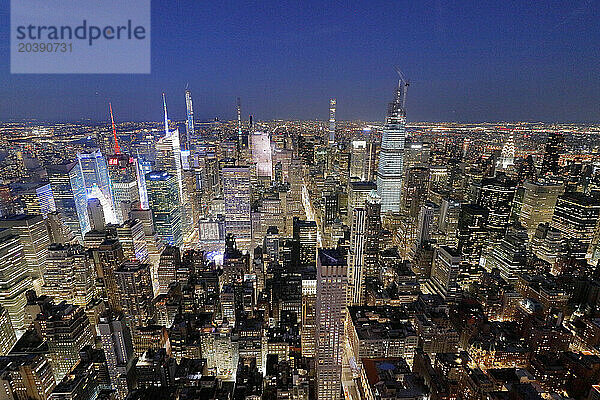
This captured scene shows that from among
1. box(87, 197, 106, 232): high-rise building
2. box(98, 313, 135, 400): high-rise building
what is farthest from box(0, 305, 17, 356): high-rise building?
box(87, 197, 106, 232): high-rise building

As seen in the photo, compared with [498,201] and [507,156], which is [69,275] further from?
[507,156]

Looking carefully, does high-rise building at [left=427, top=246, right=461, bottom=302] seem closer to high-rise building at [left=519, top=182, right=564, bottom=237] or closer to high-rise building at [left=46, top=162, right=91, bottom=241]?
high-rise building at [left=519, top=182, right=564, bottom=237]

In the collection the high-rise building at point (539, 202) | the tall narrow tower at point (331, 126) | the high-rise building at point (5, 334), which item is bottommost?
the high-rise building at point (5, 334)

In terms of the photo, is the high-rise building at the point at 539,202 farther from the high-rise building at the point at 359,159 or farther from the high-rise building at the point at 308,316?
the high-rise building at the point at 308,316

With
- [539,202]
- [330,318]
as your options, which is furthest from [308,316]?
[539,202]

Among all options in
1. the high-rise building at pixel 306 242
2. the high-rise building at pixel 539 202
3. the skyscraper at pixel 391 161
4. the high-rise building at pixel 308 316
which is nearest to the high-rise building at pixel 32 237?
the high-rise building at pixel 306 242
